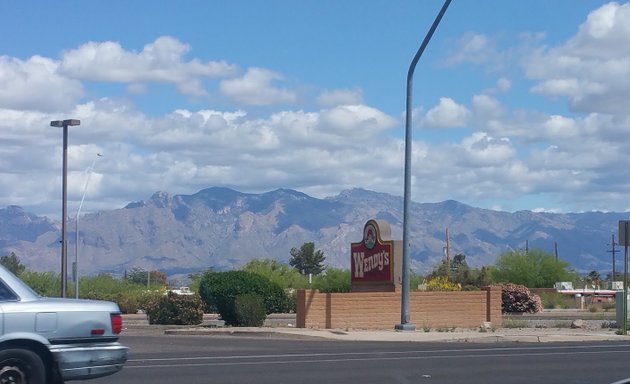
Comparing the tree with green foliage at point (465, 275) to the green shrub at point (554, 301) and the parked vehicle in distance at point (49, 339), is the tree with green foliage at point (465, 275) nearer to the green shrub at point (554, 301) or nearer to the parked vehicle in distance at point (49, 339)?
the green shrub at point (554, 301)

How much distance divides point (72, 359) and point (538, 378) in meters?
8.44

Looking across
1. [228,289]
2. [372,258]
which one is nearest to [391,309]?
[372,258]

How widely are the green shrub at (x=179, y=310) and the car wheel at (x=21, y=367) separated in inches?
795

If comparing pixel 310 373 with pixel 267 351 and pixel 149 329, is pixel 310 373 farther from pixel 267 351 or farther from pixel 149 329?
pixel 149 329

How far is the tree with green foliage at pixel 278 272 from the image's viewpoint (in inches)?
2191

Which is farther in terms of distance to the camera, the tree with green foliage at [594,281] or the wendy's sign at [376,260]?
the tree with green foliage at [594,281]

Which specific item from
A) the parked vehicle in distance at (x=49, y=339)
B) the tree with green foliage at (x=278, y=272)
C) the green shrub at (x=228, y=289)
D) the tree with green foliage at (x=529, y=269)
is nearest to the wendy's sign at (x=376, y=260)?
the green shrub at (x=228, y=289)

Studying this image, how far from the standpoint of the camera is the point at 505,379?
18078 millimetres

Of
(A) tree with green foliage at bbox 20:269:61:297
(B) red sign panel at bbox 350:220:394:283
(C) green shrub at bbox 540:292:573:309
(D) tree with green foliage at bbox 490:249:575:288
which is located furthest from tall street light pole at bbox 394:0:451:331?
(D) tree with green foliage at bbox 490:249:575:288

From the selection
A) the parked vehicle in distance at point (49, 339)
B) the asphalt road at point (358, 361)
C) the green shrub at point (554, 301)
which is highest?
the parked vehicle in distance at point (49, 339)

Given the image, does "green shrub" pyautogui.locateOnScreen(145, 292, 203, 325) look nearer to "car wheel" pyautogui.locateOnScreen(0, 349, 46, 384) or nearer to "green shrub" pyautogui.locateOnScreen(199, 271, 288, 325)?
"green shrub" pyautogui.locateOnScreen(199, 271, 288, 325)

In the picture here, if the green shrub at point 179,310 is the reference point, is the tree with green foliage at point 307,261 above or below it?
above

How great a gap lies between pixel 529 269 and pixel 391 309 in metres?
34.3

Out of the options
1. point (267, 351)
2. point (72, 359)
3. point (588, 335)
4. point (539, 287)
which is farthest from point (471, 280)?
point (72, 359)
